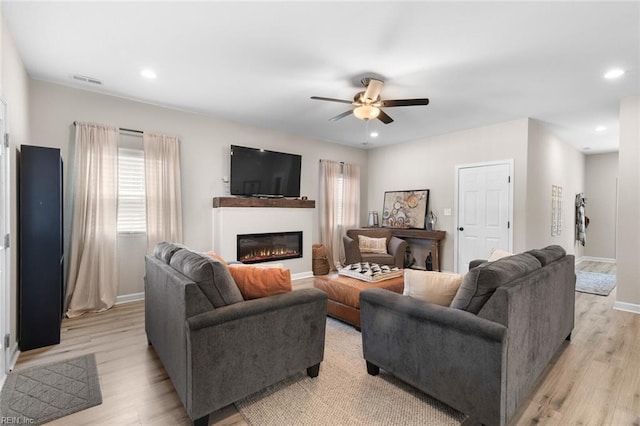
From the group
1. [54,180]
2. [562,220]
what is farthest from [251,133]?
[562,220]

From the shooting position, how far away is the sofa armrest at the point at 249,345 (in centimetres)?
163

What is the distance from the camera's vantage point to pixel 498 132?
16.1 ft

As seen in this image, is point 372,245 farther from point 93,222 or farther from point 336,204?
point 93,222

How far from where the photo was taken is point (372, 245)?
5594 mm

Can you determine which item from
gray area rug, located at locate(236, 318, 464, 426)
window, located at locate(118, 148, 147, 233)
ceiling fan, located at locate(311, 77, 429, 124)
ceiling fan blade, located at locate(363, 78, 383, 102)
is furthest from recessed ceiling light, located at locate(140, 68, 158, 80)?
gray area rug, located at locate(236, 318, 464, 426)

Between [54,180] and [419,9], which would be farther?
[54,180]

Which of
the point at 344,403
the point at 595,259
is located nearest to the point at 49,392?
the point at 344,403

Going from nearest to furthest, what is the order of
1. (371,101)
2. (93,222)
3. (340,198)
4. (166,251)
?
(166,251) < (371,101) < (93,222) < (340,198)

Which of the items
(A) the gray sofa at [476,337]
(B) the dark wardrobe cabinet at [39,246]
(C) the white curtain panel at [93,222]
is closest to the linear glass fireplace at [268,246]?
(C) the white curtain panel at [93,222]

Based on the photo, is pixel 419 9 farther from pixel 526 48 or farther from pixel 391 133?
pixel 391 133

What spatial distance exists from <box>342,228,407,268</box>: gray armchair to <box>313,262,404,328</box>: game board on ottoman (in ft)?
6.33

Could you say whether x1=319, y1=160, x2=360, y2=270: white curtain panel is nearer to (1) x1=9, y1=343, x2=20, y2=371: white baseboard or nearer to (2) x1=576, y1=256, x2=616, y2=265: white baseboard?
(1) x1=9, y1=343, x2=20, y2=371: white baseboard

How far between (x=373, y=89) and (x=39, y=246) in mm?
3490

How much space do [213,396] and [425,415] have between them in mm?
1263
